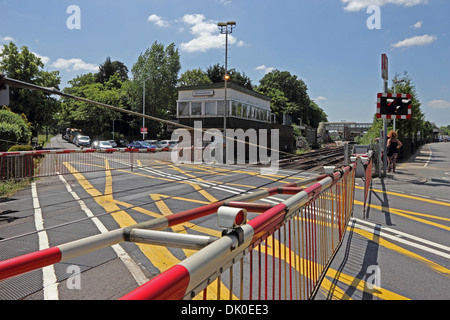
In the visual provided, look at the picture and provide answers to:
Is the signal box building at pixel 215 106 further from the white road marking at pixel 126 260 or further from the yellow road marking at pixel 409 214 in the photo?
the white road marking at pixel 126 260

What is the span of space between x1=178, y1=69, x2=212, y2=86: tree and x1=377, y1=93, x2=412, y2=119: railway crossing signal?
56.0 m

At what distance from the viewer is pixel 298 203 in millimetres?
2893

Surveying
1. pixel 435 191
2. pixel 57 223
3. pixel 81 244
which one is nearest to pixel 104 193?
pixel 57 223

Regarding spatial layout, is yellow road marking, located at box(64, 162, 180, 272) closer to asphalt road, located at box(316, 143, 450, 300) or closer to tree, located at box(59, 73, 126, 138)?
asphalt road, located at box(316, 143, 450, 300)

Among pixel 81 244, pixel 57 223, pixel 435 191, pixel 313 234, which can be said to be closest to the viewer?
pixel 81 244

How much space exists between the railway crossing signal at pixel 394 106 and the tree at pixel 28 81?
44314 mm

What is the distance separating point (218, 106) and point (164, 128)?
30.8m

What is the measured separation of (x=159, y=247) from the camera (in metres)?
5.24

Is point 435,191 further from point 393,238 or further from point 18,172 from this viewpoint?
point 18,172

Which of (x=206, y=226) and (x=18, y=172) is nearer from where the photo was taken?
(x=206, y=226)

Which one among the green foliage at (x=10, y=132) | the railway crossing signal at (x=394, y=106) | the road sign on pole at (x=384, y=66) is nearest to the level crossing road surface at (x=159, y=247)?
the railway crossing signal at (x=394, y=106)

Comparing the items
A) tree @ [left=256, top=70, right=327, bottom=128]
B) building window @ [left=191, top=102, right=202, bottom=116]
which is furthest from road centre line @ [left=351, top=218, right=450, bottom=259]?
tree @ [left=256, top=70, right=327, bottom=128]
